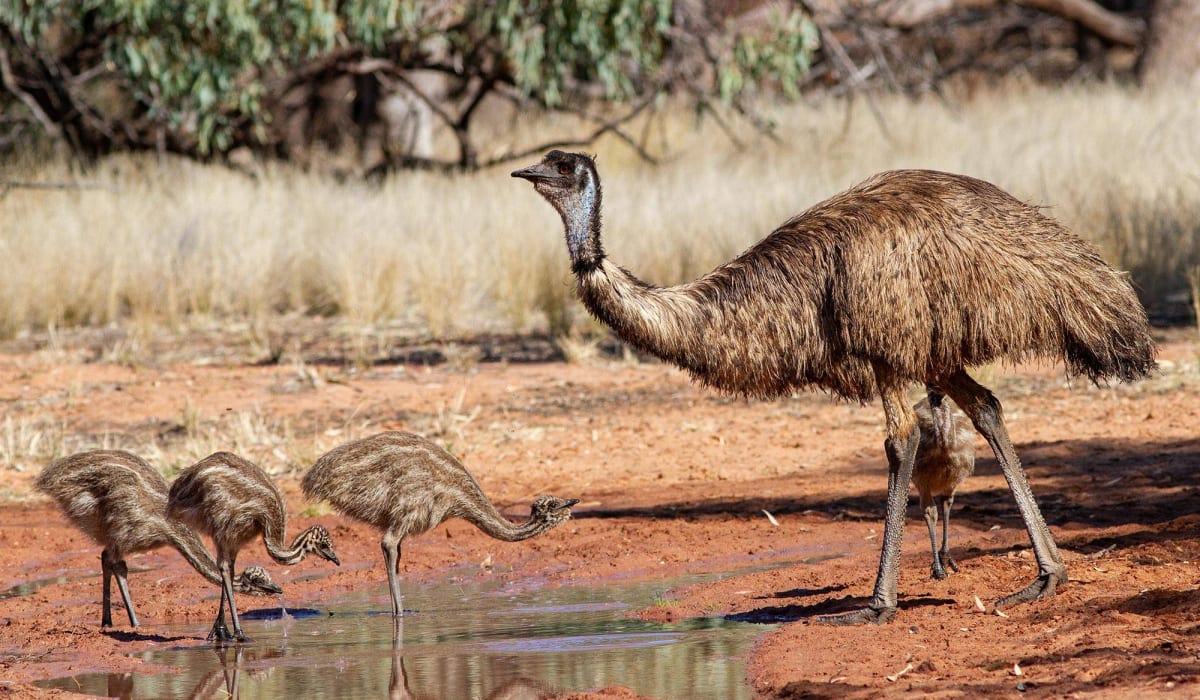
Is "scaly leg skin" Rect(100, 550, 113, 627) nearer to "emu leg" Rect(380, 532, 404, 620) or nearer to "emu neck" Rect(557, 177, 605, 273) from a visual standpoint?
Result: "emu leg" Rect(380, 532, 404, 620)

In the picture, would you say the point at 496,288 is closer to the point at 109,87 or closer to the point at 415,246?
the point at 415,246

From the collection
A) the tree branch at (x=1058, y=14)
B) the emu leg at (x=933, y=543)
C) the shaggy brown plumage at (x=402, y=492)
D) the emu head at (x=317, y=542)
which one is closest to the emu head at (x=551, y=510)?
the shaggy brown plumage at (x=402, y=492)

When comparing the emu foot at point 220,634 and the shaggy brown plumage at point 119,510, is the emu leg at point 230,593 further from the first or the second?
the shaggy brown plumage at point 119,510

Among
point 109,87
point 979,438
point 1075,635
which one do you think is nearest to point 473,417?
point 979,438

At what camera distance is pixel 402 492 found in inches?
276

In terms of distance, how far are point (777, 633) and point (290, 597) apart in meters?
2.42

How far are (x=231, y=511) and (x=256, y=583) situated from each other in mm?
326

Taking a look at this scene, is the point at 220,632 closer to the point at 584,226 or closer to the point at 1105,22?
the point at 584,226

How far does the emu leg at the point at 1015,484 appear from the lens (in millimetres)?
6281

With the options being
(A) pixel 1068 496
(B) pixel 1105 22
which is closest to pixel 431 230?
(A) pixel 1068 496

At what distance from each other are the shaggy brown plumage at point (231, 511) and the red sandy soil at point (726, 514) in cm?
39

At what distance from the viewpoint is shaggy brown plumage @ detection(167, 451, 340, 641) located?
666cm

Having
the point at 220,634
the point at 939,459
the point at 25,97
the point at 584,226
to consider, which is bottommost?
the point at 220,634

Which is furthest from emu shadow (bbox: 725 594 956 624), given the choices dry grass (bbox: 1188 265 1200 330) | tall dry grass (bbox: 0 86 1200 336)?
tall dry grass (bbox: 0 86 1200 336)
